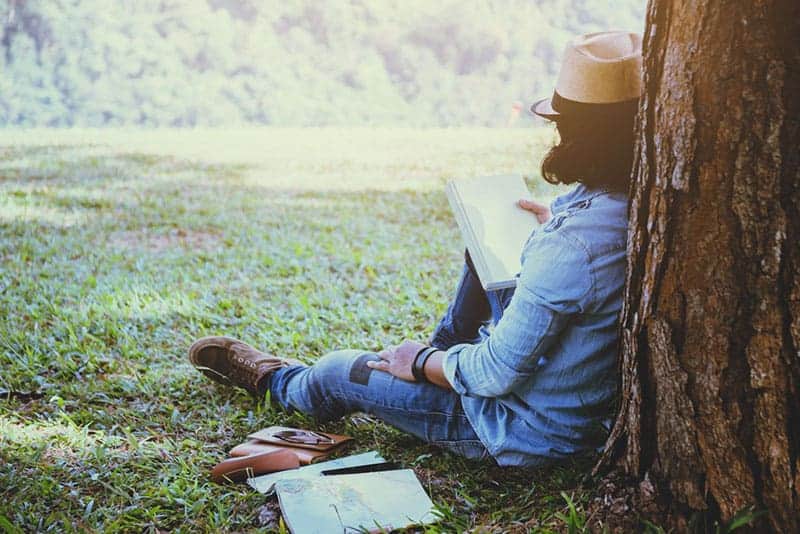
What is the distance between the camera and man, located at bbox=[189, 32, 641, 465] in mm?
2031

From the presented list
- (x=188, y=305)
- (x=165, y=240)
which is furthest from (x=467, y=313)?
(x=165, y=240)

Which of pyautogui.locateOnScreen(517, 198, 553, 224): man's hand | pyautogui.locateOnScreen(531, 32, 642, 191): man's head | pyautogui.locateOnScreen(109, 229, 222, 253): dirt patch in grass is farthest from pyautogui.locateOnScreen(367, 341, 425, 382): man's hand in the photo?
pyautogui.locateOnScreen(109, 229, 222, 253): dirt patch in grass

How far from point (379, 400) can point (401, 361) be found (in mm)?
171

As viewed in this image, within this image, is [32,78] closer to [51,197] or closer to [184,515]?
[51,197]

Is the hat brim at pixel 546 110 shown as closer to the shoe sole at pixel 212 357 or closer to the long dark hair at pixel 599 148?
the long dark hair at pixel 599 148

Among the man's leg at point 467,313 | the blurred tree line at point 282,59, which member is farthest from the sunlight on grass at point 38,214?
the blurred tree line at point 282,59

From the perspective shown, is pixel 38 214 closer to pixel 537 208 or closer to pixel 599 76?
pixel 537 208

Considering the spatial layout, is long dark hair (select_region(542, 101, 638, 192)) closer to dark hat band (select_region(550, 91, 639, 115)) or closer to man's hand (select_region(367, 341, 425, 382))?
dark hat band (select_region(550, 91, 639, 115))

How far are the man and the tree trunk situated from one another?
0.18 metres

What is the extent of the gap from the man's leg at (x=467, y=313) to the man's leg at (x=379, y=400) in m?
0.40

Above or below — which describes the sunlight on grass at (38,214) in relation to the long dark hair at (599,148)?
below

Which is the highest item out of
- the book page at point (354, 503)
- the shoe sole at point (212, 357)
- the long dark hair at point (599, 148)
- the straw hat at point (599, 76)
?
the straw hat at point (599, 76)

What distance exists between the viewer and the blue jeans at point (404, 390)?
2521 millimetres

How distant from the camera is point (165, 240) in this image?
5461 millimetres
